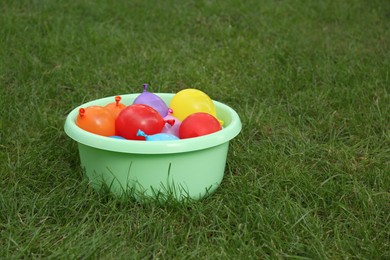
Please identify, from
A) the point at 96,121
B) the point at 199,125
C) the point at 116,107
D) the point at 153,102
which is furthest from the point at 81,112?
the point at 199,125

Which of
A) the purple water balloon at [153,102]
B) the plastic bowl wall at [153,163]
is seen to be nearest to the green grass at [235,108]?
the plastic bowl wall at [153,163]

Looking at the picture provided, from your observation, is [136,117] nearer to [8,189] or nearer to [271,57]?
[8,189]

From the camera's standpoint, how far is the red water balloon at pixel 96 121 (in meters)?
1.73

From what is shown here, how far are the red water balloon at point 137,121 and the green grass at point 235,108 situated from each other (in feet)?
0.72

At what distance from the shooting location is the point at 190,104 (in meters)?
1.90

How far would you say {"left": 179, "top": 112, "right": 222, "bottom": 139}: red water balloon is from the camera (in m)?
1.68

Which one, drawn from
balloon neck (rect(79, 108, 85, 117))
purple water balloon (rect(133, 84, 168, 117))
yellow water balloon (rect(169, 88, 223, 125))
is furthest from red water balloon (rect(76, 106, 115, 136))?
yellow water balloon (rect(169, 88, 223, 125))

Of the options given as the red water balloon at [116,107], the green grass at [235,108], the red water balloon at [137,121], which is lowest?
the green grass at [235,108]

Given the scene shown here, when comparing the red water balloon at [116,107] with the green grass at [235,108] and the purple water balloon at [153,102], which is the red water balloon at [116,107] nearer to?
the purple water balloon at [153,102]

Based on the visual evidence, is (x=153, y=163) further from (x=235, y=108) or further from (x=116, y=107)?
(x=235, y=108)

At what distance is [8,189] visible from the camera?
1.68 meters

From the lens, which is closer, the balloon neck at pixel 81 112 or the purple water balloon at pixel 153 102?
the balloon neck at pixel 81 112

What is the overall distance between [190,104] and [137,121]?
0.27 m

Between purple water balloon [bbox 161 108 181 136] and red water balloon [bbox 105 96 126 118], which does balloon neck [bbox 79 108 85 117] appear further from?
purple water balloon [bbox 161 108 181 136]
